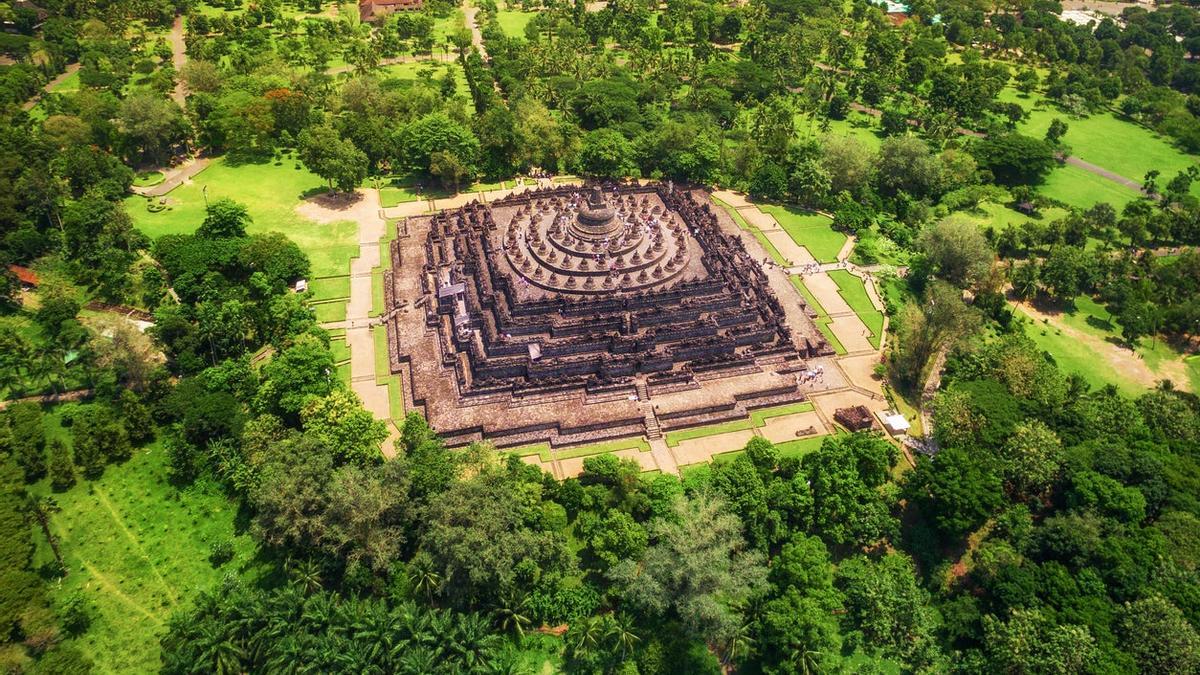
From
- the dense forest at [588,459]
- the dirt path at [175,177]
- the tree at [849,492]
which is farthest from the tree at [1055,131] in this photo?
the dirt path at [175,177]

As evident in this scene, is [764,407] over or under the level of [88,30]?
under

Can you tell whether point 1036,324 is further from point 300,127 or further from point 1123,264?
point 300,127

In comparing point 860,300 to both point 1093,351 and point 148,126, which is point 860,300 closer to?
point 1093,351

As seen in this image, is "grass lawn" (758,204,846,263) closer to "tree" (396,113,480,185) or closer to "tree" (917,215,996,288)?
"tree" (917,215,996,288)

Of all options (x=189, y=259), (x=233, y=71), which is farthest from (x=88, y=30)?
(x=189, y=259)

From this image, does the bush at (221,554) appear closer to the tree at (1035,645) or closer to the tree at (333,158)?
the tree at (1035,645)

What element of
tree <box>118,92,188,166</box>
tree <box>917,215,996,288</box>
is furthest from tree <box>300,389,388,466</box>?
tree <box>917,215,996,288</box>
